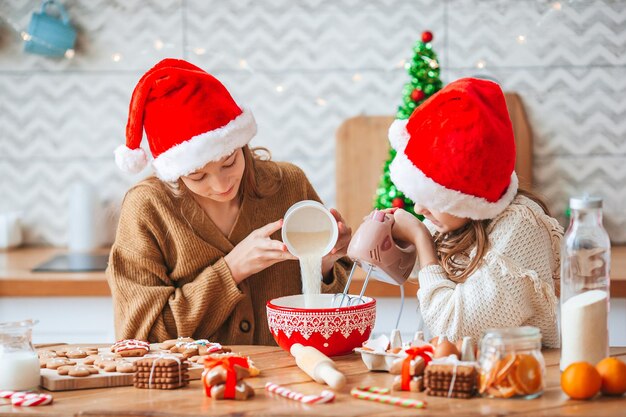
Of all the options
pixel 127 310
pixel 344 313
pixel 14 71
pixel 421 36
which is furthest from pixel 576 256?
pixel 14 71

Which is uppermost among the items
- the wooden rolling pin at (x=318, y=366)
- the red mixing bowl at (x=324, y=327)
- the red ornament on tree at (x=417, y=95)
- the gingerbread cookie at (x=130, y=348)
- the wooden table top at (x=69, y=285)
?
the red ornament on tree at (x=417, y=95)

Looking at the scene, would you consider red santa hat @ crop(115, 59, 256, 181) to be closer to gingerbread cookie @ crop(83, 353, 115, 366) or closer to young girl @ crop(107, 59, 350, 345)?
young girl @ crop(107, 59, 350, 345)

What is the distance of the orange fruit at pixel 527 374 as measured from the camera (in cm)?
127

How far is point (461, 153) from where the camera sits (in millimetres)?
1539

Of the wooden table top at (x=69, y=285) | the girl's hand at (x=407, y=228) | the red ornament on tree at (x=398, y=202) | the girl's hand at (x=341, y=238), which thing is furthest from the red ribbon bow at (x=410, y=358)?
the red ornament on tree at (x=398, y=202)

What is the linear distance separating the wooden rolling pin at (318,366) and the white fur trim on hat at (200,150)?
1.49 feet

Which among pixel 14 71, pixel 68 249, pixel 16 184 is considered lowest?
pixel 68 249

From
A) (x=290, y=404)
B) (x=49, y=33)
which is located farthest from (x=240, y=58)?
(x=290, y=404)

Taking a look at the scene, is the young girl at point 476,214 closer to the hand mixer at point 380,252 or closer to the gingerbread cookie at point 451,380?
the hand mixer at point 380,252

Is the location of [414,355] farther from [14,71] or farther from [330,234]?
[14,71]

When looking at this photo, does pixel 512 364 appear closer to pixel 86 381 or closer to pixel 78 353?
pixel 86 381

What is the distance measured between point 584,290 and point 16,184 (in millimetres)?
2517

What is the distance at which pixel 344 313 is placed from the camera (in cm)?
158

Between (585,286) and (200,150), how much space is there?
2.58 ft
